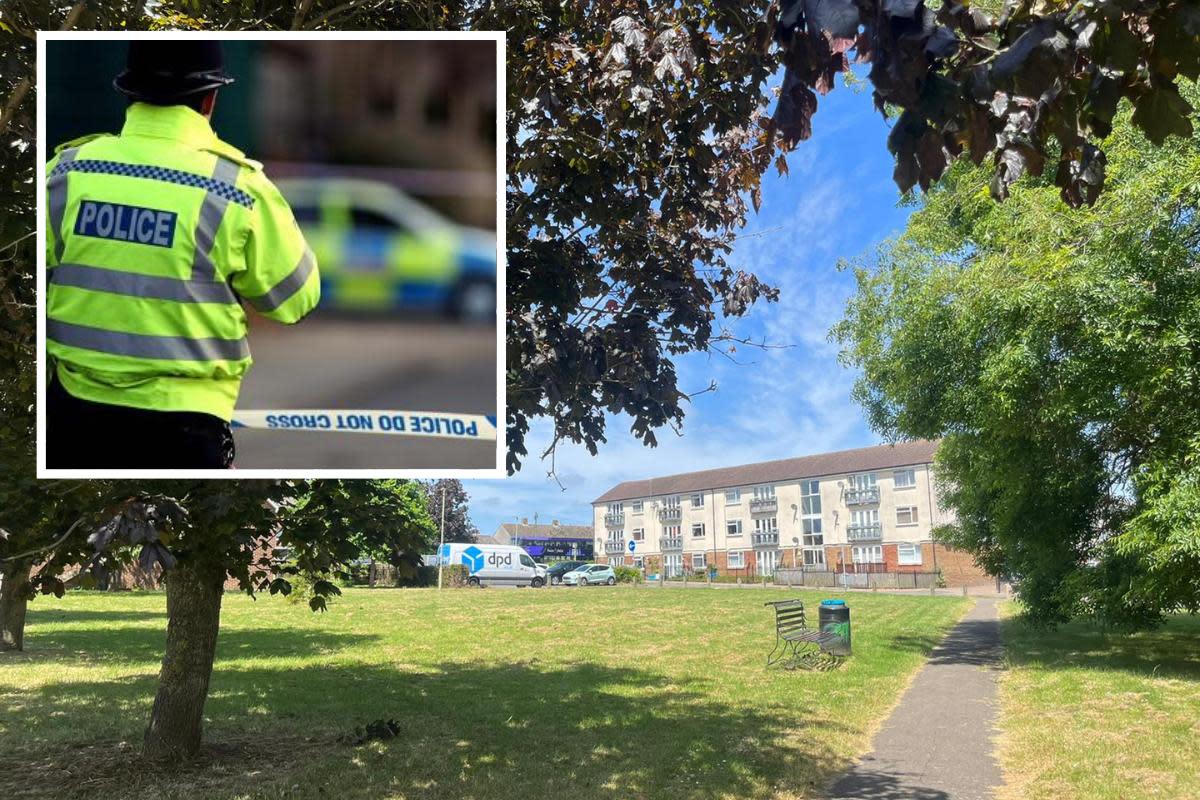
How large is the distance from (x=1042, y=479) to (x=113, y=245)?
15524 mm

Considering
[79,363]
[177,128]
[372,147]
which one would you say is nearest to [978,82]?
[372,147]

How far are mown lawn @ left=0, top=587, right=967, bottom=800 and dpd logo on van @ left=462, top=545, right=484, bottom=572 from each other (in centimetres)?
2860

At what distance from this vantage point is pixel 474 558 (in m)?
50.5

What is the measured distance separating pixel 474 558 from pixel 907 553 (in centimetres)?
Answer: 3368

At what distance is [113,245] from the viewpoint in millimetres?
3191

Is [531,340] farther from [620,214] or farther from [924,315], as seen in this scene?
[924,315]

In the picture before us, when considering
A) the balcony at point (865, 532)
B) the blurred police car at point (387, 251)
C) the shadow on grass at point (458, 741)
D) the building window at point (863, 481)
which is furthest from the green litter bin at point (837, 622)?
the building window at point (863, 481)

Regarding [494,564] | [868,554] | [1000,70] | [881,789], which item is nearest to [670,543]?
[868,554]

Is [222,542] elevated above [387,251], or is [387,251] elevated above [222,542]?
[387,251]

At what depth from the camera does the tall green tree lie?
12.1 metres

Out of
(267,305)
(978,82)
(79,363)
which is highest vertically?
(978,82)

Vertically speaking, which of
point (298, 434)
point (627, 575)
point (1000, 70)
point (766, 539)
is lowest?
point (627, 575)

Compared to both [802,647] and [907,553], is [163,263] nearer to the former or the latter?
[802,647]

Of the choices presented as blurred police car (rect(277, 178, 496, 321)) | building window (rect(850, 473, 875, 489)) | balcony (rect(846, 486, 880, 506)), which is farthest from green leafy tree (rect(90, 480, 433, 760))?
building window (rect(850, 473, 875, 489))
